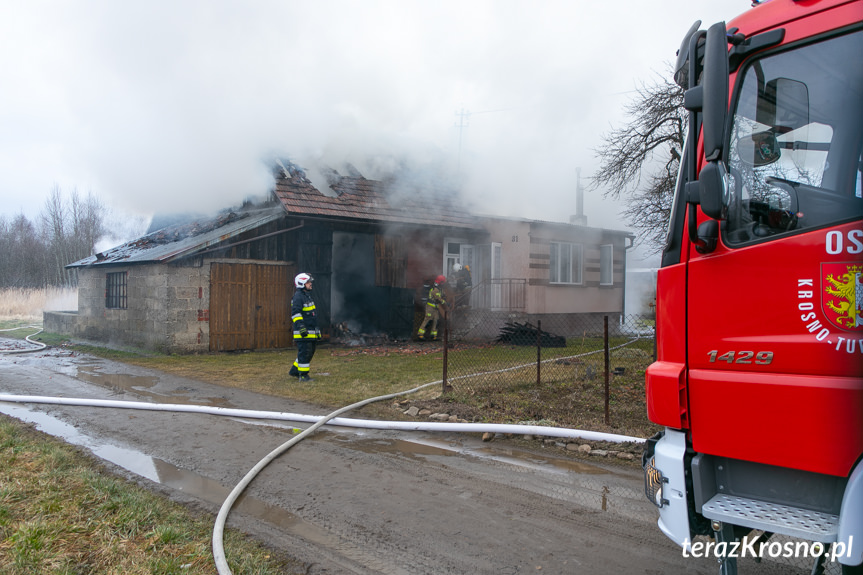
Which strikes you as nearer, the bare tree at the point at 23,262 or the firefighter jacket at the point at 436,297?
the firefighter jacket at the point at 436,297

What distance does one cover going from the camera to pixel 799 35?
2.44m

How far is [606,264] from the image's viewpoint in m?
18.0

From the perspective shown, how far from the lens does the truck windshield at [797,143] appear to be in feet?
7.67

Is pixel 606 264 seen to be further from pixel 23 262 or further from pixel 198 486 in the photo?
pixel 23 262

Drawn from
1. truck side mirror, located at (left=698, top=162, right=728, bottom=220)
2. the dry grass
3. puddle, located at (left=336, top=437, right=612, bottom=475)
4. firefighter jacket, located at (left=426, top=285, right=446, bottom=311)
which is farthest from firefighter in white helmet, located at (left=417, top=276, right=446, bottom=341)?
the dry grass

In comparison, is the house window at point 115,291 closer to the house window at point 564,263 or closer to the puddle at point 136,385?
the puddle at point 136,385

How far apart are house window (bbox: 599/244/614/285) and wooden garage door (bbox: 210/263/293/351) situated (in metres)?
9.81

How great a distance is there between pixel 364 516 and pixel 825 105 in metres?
3.51

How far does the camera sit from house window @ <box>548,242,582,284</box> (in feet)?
54.7

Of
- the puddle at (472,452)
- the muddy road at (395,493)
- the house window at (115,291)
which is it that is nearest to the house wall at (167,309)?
the house window at (115,291)

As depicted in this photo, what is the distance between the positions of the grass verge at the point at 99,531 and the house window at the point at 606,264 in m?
15.9

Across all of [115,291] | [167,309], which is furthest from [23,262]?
[167,309]

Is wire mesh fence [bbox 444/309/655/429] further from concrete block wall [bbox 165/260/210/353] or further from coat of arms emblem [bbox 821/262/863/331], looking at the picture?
concrete block wall [bbox 165/260/210/353]

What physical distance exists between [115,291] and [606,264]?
1457cm
